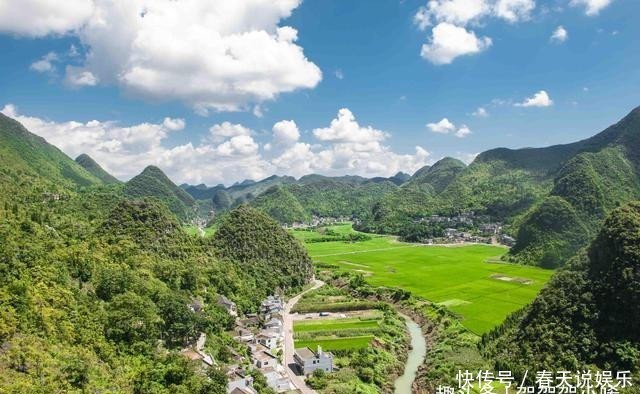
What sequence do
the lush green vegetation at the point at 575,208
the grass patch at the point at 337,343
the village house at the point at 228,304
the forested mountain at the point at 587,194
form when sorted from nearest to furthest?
the grass patch at the point at 337,343, the village house at the point at 228,304, the lush green vegetation at the point at 575,208, the forested mountain at the point at 587,194

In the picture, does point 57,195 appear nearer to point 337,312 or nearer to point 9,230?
point 9,230

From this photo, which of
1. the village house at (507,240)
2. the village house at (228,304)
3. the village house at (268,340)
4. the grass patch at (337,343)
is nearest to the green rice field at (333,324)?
the grass patch at (337,343)

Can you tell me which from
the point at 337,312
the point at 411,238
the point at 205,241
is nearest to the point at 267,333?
the point at 337,312

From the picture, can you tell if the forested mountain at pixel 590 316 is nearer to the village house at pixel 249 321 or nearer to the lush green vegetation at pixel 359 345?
the lush green vegetation at pixel 359 345

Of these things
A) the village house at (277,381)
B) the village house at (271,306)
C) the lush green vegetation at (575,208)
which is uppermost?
the lush green vegetation at (575,208)

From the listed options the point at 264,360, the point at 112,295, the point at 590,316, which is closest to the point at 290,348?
the point at 264,360

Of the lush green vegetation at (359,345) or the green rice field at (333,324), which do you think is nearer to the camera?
the lush green vegetation at (359,345)

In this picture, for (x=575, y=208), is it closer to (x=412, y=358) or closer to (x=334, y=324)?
(x=334, y=324)
